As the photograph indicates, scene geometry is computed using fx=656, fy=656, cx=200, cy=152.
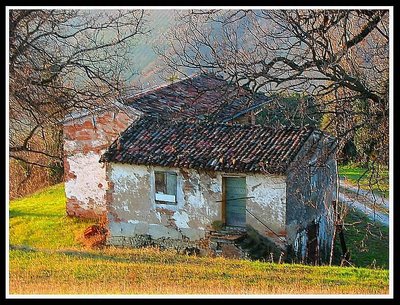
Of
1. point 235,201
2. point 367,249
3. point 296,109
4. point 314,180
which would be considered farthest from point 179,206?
point 296,109

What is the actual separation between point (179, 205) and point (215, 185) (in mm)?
1233

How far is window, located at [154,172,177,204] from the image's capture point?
17.7m

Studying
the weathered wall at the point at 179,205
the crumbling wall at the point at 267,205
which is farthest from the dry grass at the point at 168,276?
the weathered wall at the point at 179,205

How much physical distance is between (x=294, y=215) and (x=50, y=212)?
405 inches

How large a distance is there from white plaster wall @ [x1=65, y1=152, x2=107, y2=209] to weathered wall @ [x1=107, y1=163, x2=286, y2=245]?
3247 mm

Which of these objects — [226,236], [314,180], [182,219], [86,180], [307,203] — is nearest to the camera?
[226,236]

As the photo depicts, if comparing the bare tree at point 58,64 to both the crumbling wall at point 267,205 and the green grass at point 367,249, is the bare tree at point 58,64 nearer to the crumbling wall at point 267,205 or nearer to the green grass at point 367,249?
the crumbling wall at point 267,205

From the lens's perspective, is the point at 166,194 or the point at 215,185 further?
the point at 166,194

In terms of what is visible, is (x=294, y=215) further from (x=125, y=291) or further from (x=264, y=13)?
(x=125, y=291)

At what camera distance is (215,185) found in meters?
17.0

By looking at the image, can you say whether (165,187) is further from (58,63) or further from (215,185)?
(58,63)

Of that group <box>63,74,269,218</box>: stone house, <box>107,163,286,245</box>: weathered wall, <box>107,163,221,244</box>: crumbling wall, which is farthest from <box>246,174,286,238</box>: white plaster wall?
<box>63,74,269,218</box>: stone house

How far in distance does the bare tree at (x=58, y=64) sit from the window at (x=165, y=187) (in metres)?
4.16

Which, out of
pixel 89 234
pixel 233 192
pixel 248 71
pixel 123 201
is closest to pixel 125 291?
pixel 248 71
